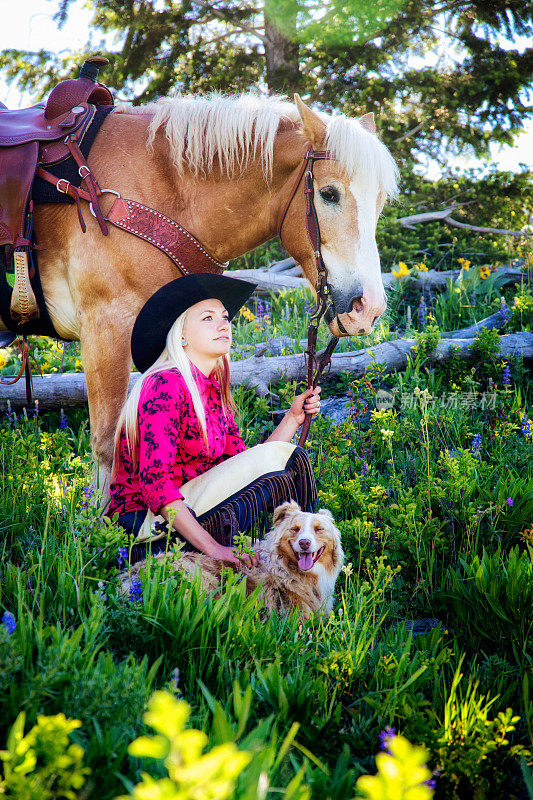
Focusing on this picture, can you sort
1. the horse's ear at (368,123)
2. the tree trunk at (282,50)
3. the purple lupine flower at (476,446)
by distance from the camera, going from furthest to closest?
1. the tree trunk at (282,50)
2. the purple lupine flower at (476,446)
3. the horse's ear at (368,123)

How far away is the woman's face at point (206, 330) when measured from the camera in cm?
316

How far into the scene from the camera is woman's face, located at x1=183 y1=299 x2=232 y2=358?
3156 mm

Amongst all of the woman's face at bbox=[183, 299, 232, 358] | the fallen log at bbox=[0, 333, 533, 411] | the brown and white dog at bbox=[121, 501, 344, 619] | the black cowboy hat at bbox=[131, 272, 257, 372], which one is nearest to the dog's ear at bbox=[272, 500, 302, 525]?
the brown and white dog at bbox=[121, 501, 344, 619]

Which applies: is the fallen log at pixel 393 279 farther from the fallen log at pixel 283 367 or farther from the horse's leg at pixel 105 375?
the horse's leg at pixel 105 375

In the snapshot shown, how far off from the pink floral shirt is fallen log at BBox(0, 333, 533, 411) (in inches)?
84.5

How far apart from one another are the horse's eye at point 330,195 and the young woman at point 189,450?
1.97ft

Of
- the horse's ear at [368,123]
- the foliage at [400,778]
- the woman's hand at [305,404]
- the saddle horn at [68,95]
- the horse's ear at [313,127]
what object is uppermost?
the saddle horn at [68,95]

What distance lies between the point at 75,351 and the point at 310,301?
2.88m

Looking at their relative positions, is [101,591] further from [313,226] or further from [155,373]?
[313,226]

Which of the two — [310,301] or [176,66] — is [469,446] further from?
[176,66]

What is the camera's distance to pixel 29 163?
3076 mm

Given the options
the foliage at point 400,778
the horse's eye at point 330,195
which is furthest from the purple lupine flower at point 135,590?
the horse's eye at point 330,195

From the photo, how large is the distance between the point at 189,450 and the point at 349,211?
56.3 inches

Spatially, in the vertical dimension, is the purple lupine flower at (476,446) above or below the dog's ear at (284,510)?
below
